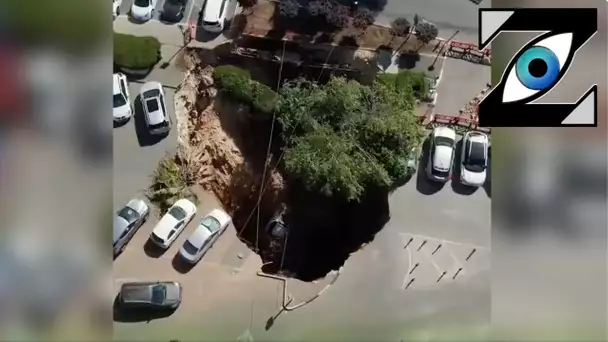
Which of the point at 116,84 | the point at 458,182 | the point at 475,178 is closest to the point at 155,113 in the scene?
the point at 116,84

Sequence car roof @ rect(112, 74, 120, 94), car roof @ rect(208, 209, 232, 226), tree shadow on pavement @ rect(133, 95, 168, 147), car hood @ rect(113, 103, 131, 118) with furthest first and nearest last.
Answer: car roof @ rect(208, 209, 232, 226) < tree shadow on pavement @ rect(133, 95, 168, 147) < car hood @ rect(113, 103, 131, 118) < car roof @ rect(112, 74, 120, 94)

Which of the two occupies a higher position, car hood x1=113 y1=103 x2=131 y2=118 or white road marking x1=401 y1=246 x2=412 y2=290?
car hood x1=113 y1=103 x2=131 y2=118

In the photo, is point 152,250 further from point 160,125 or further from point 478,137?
point 478,137

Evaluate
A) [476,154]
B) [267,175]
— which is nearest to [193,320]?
[267,175]

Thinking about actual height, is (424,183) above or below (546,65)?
below

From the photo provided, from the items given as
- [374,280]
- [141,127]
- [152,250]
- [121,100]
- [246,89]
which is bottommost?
[374,280]

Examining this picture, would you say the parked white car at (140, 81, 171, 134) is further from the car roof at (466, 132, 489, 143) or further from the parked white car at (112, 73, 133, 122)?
the car roof at (466, 132, 489, 143)

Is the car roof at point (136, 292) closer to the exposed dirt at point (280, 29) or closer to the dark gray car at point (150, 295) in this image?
the dark gray car at point (150, 295)

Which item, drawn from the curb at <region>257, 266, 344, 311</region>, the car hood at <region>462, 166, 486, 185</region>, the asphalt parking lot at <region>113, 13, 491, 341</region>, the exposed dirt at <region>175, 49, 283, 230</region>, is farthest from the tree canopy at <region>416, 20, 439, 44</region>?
the curb at <region>257, 266, 344, 311</region>
